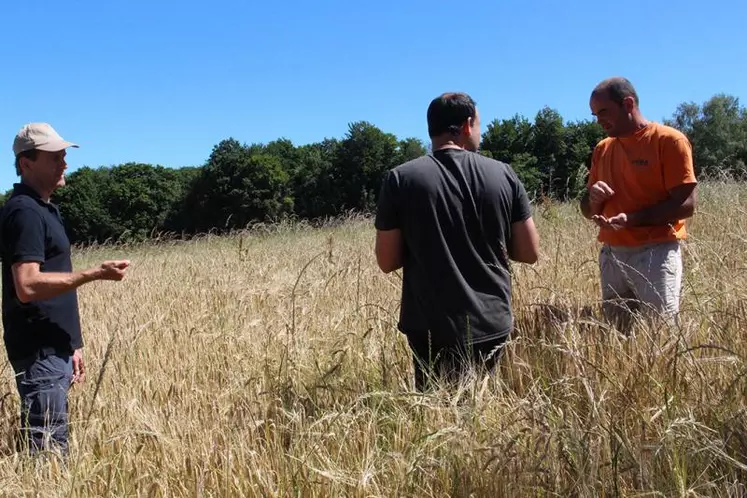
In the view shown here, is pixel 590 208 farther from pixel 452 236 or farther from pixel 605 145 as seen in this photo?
pixel 452 236

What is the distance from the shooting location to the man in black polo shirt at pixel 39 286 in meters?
2.59

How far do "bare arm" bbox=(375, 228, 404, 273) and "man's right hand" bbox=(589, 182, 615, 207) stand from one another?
4.48 ft

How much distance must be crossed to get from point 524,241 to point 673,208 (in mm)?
973

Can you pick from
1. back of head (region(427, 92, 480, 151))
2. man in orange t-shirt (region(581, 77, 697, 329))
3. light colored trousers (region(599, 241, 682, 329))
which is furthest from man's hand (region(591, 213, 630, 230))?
back of head (region(427, 92, 480, 151))

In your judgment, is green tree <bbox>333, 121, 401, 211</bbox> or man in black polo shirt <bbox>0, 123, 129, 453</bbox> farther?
green tree <bbox>333, 121, 401, 211</bbox>

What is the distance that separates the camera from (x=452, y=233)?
8.26 feet

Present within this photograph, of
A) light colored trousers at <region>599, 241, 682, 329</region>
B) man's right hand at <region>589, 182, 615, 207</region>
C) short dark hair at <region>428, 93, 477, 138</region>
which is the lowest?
light colored trousers at <region>599, 241, 682, 329</region>

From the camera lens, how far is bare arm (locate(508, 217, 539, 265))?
263cm

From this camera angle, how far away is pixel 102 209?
5491cm

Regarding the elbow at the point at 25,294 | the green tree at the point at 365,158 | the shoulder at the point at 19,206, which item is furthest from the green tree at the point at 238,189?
the elbow at the point at 25,294

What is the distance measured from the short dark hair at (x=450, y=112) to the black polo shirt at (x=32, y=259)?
6.33 ft

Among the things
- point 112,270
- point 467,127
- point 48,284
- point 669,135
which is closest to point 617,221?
point 669,135

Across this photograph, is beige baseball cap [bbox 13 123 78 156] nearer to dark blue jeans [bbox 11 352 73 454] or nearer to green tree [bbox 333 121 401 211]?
dark blue jeans [bbox 11 352 73 454]

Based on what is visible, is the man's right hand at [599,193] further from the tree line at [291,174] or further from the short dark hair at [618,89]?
the tree line at [291,174]
